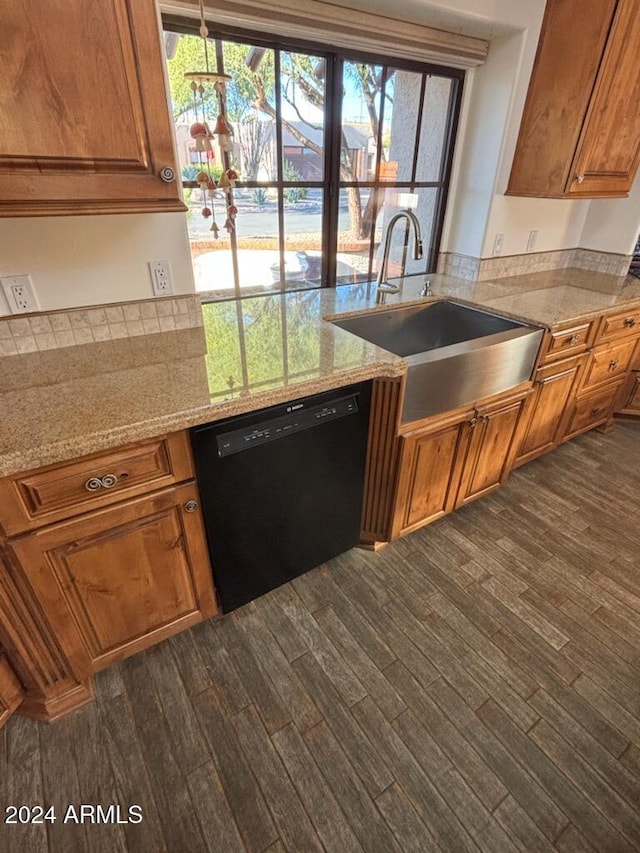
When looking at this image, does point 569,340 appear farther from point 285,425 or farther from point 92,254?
point 92,254

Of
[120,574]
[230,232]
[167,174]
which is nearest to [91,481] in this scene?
[120,574]

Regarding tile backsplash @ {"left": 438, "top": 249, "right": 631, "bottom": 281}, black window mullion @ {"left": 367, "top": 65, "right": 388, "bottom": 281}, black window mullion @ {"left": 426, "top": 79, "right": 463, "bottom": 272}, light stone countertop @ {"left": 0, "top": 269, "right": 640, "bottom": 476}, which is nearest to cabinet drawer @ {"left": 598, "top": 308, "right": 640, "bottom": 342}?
light stone countertop @ {"left": 0, "top": 269, "right": 640, "bottom": 476}

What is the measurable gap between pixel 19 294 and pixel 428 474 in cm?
158

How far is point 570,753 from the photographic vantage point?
123 cm

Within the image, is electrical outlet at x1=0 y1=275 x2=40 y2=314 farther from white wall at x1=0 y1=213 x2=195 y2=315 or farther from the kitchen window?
the kitchen window

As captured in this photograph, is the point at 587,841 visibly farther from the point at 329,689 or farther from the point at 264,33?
the point at 264,33

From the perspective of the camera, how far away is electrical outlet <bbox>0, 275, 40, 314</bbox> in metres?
1.29

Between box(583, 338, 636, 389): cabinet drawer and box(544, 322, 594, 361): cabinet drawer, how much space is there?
0.15m

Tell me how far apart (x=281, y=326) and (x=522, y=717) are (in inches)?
61.3

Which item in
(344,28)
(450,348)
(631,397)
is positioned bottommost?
(631,397)

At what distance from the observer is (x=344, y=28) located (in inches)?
62.0

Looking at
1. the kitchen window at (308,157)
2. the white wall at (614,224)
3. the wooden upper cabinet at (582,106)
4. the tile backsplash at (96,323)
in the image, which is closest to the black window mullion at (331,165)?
the kitchen window at (308,157)

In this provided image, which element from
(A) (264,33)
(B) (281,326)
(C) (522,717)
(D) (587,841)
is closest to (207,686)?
(C) (522,717)

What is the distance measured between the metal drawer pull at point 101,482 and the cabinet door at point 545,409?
5.70ft
